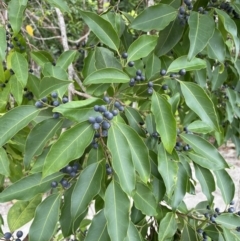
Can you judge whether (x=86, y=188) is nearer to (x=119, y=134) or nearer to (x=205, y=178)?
(x=119, y=134)

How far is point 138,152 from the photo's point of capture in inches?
32.4

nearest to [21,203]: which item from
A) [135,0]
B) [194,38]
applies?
[194,38]

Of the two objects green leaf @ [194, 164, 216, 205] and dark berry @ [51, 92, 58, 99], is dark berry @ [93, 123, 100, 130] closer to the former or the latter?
dark berry @ [51, 92, 58, 99]

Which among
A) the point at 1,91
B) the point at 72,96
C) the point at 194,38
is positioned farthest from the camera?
the point at 72,96

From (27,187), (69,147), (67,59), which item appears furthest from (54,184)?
(67,59)

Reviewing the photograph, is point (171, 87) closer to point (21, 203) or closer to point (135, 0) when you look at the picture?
point (21, 203)

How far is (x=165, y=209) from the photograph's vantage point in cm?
105

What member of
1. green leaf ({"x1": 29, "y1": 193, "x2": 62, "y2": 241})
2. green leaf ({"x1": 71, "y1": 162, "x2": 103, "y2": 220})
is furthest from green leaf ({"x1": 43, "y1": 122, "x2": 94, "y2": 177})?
green leaf ({"x1": 29, "y1": 193, "x2": 62, "y2": 241})

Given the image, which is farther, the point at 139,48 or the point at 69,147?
the point at 139,48

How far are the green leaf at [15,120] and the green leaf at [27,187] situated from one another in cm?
15

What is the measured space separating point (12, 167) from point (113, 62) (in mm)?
518

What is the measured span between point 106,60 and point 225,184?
51 centimetres

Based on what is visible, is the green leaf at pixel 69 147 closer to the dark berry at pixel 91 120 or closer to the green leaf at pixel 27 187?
the dark berry at pixel 91 120

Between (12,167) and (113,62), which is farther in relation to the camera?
(12,167)
